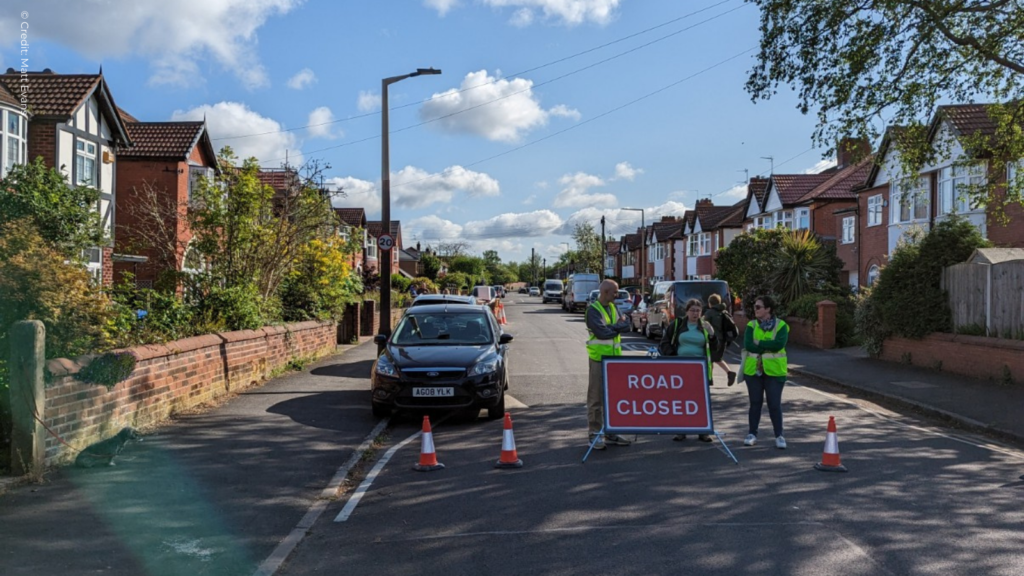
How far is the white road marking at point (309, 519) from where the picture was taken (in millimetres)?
4977

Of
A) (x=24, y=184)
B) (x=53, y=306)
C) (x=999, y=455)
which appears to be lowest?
(x=999, y=455)

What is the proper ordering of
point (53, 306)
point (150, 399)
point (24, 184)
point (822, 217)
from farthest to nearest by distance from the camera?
point (822, 217) → point (24, 184) → point (150, 399) → point (53, 306)

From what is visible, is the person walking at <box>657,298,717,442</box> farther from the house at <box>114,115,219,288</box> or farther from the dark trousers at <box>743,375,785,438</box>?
the house at <box>114,115,219,288</box>

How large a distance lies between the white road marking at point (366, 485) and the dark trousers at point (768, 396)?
3750 millimetres

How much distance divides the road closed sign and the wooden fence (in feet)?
28.8

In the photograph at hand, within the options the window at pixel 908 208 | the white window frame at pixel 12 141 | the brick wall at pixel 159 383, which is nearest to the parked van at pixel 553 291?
the window at pixel 908 208

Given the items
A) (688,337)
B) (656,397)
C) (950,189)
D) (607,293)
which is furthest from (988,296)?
(950,189)

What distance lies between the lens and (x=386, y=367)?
34.0 feet

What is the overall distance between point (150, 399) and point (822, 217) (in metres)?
36.1

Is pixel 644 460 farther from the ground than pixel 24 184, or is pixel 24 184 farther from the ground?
pixel 24 184

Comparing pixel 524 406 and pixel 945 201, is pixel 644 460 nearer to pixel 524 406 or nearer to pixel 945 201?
pixel 524 406

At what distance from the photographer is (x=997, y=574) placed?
4.74m

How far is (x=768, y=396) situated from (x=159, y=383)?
6788mm

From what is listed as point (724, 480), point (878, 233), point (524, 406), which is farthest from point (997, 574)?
point (878, 233)
